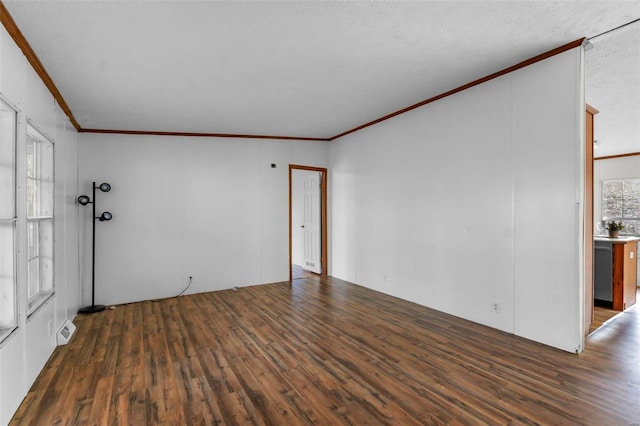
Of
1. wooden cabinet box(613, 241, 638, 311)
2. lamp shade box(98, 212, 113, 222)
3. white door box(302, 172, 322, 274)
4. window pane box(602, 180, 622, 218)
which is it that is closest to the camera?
wooden cabinet box(613, 241, 638, 311)

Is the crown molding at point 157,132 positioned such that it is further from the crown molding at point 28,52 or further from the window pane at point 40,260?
the window pane at point 40,260

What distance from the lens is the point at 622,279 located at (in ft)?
14.0

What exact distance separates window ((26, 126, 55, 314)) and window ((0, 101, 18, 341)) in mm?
781

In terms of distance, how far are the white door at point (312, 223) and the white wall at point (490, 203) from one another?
1.53 meters

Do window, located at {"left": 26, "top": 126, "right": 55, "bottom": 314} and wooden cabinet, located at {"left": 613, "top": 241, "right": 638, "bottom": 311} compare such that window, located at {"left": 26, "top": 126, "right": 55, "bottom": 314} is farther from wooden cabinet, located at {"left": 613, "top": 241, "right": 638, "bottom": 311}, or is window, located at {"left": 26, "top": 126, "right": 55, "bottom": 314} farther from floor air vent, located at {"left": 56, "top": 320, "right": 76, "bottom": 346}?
wooden cabinet, located at {"left": 613, "top": 241, "right": 638, "bottom": 311}

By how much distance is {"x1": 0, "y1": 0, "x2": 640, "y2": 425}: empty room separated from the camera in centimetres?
231

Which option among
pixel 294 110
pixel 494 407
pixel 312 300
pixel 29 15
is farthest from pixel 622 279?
pixel 29 15

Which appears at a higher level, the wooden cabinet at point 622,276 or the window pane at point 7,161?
the window pane at point 7,161

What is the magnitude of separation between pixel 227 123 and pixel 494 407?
477cm

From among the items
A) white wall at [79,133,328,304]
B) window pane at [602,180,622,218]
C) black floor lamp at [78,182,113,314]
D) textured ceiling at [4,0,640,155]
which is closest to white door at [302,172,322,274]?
white wall at [79,133,328,304]

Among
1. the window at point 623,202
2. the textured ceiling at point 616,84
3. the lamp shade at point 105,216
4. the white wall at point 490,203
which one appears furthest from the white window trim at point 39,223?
the window at point 623,202

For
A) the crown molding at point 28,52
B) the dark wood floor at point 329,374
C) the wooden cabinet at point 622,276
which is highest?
the crown molding at point 28,52

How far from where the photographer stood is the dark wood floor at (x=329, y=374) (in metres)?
2.18

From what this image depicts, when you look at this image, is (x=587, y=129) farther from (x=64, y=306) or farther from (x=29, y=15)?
(x=64, y=306)
